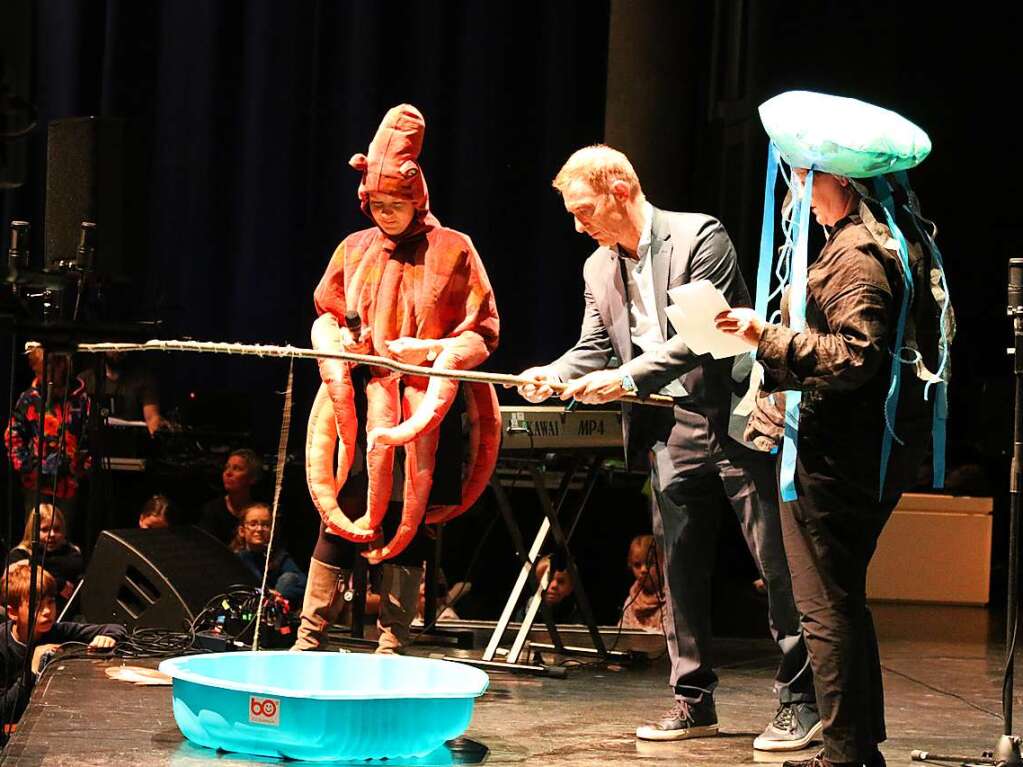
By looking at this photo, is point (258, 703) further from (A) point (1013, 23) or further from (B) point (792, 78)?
(A) point (1013, 23)

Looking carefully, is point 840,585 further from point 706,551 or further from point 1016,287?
point 1016,287

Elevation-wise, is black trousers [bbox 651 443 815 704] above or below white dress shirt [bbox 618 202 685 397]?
below

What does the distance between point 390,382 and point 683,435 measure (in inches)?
43.1

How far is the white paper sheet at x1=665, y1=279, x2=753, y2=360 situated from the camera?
10.3 feet

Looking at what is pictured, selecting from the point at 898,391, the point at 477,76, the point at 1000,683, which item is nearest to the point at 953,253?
the point at 477,76

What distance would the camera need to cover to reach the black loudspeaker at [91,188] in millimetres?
4379

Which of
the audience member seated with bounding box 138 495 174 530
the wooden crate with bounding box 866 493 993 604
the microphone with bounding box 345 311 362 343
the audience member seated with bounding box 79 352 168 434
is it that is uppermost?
the microphone with bounding box 345 311 362 343

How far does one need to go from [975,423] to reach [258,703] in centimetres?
542

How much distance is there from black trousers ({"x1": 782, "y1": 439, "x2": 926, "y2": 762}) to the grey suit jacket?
674mm

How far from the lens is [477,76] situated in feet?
27.5

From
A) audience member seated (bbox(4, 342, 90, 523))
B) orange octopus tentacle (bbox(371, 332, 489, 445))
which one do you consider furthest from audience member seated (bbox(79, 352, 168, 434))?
orange octopus tentacle (bbox(371, 332, 489, 445))

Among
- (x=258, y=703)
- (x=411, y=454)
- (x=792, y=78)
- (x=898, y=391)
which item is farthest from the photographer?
(x=792, y=78)

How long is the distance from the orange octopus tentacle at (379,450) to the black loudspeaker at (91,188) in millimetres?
848

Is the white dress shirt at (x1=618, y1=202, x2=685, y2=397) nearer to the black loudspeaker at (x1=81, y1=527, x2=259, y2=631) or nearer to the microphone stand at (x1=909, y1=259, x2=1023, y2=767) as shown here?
the microphone stand at (x1=909, y1=259, x2=1023, y2=767)
